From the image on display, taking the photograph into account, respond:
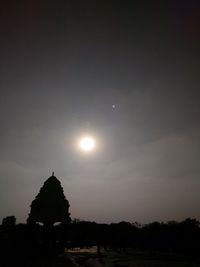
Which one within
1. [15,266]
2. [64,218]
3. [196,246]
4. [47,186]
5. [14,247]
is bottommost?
[15,266]

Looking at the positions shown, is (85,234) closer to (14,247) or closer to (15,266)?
(14,247)

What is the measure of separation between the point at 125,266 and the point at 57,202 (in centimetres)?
1399

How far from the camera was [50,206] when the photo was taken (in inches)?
1293

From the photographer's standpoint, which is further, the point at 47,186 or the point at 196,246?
the point at 196,246

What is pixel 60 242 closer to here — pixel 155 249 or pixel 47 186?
pixel 47 186

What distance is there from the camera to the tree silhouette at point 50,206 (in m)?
32.2

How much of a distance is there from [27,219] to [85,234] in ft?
116

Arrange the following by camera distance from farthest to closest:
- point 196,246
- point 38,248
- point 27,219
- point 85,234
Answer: point 85,234 < point 196,246 < point 27,219 < point 38,248

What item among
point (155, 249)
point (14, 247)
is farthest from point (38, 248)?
point (155, 249)

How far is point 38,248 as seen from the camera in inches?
1147

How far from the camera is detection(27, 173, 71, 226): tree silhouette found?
32188 mm

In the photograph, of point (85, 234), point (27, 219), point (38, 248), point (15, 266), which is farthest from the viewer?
point (85, 234)

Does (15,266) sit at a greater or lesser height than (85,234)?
lesser

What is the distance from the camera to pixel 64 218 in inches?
1294
